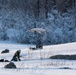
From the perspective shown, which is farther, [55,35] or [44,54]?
[55,35]

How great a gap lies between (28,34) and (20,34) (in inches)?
38.1

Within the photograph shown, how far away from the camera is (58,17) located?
4291 centimetres

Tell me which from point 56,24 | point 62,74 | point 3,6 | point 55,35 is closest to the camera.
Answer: point 62,74

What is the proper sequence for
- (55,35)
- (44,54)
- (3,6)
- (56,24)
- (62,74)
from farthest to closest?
(3,6)
(56,24)
(55,35)
(44,54)
(62,74)

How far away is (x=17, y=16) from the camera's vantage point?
43.5 m

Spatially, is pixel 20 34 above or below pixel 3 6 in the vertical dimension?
below

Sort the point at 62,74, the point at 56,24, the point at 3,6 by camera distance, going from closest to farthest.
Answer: the point at 62,74 → the point at 56,24 → the point at 3,6

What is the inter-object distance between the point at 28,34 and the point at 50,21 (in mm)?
4095

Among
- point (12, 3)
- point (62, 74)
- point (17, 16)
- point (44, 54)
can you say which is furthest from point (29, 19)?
point (62, 74)

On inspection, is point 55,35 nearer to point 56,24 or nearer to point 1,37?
point 56,24

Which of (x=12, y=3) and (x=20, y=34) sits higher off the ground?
(x=12, y=3)

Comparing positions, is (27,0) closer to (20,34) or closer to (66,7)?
(66,7)

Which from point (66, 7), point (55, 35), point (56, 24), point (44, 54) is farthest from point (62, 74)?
point (66, 7)

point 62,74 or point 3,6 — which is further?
Result: point 3,6
